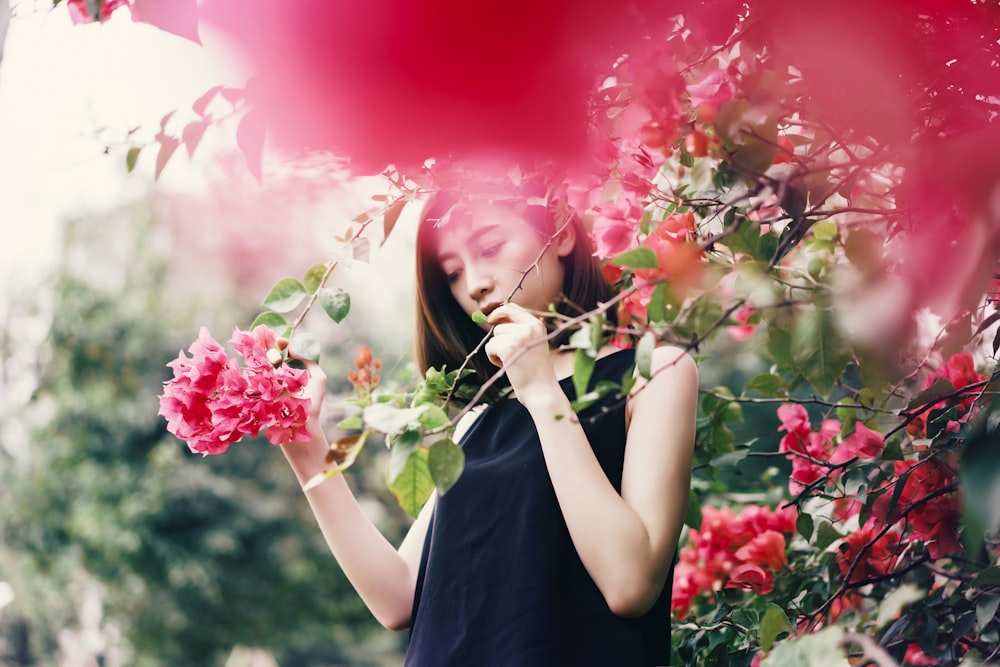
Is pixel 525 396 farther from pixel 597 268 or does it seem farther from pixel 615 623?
pixel 597 268

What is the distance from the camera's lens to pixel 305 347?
909 millimetres

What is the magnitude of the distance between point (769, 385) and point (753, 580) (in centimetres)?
28

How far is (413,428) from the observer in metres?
0.65

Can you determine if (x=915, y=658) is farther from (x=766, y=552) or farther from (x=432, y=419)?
(x=432, y=419)

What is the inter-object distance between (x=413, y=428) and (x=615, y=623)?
38 centimetres

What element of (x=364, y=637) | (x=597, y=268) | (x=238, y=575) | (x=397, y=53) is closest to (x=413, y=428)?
(x=397, y=53)

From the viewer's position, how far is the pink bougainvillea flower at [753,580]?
122cm

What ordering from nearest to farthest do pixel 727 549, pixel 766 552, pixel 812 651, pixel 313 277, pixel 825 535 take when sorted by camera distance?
pixel 812 651
pixel 313 277
pixel 825 535
pixel 766 552
pixel 727 549

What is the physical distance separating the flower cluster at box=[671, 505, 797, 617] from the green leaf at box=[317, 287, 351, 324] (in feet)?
2.30

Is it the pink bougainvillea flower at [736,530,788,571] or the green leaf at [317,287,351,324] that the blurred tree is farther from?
the green leaf at [317,287,351,324]

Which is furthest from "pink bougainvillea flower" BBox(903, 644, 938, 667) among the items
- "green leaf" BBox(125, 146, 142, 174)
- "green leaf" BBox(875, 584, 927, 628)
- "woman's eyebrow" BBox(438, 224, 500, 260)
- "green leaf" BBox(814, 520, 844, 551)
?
"green leaf" BBox(125, 146, 142, 174)

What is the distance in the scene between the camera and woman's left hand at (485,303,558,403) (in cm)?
86

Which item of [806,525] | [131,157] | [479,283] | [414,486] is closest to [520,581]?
[414,486]

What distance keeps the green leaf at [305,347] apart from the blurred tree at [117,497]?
5.66 metres
